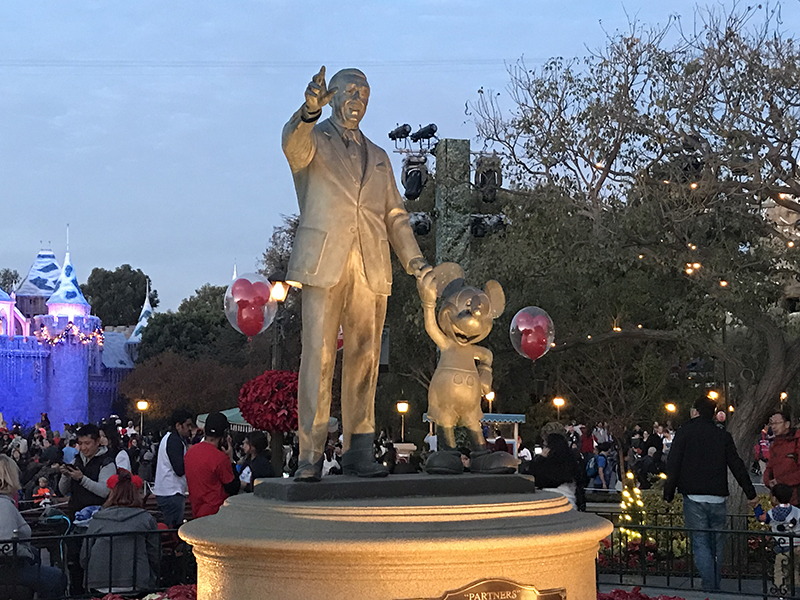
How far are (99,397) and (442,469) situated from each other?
210 feet

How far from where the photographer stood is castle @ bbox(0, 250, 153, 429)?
61031 millimetres

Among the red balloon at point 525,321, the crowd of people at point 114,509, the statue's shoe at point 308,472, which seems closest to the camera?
the statue's shoe at point 308,472

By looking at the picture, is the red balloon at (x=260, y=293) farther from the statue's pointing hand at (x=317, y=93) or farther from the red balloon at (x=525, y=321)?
the statue's pointing hand at (x=317, y=93)

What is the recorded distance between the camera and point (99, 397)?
219 ft

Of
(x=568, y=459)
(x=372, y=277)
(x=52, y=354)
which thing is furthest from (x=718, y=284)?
(x=52, y=354)

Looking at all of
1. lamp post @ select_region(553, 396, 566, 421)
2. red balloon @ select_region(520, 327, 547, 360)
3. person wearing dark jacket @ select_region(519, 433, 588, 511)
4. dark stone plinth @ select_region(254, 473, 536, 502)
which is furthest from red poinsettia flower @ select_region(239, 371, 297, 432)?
lamp post @ select_region(553, 396, 566, 421)

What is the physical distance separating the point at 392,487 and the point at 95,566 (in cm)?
379

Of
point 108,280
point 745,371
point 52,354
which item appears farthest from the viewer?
point 108,280

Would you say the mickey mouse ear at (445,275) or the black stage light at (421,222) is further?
the black stage light at (421,222)

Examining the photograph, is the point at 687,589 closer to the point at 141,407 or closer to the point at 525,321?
the point at 525,321

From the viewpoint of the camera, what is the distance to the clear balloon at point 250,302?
1351cm

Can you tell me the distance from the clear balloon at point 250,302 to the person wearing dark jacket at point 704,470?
6.03 metres

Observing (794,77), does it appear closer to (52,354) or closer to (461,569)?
(461,569)

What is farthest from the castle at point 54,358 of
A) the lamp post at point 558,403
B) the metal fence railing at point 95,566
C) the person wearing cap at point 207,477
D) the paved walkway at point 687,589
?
the paved walkway at point 687,589
